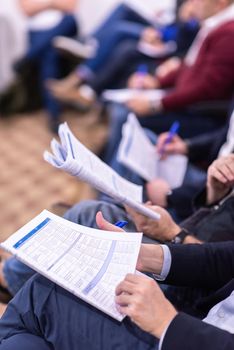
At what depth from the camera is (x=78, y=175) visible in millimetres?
914

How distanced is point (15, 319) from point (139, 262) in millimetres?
279

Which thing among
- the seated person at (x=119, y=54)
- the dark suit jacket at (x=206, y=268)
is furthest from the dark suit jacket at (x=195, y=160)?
the seated person at (x=119, y=54)

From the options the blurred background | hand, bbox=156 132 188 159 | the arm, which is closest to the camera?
hand, bbox=156 132 188 159

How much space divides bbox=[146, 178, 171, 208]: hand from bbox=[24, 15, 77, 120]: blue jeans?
5.35 feet

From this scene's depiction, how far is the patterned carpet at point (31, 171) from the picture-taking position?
203 cm

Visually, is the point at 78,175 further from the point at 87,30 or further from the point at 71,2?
the point at 87,30

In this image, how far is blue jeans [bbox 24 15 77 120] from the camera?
288cm

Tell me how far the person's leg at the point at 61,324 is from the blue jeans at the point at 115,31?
6.54 ft

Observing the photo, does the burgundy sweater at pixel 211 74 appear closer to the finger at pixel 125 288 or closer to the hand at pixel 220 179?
the hand at pixel 220 179

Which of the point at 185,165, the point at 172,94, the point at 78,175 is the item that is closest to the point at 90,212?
the point at 78,175

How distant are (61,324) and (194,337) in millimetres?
267

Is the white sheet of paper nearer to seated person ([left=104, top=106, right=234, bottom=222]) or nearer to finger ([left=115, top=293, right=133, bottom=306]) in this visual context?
seated person ([left=104, top=106, right=234, bottom=222])

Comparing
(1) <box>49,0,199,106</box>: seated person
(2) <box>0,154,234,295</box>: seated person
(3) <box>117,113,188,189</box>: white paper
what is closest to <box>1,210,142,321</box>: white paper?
(2) <box>0,154,234,295</box>: seated person

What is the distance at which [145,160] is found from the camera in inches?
58.0
